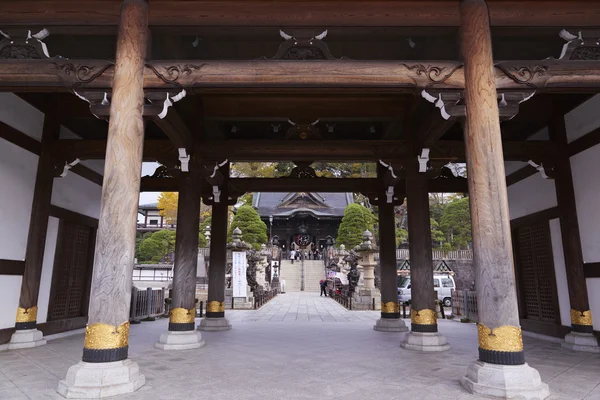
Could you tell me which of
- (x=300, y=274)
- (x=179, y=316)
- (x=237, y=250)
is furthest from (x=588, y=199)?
(x=300, y=274)

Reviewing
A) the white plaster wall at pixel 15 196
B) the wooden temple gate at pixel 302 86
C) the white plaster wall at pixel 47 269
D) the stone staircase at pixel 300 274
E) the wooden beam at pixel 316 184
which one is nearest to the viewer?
the wooden temple gate at pixel 302 86

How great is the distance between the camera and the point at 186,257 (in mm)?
7195

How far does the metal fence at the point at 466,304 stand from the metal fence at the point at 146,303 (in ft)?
33.5

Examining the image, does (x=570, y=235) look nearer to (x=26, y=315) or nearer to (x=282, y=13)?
(x=282, y=13)

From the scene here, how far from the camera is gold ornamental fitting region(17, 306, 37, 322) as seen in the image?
6.93 m

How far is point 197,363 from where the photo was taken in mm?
5590

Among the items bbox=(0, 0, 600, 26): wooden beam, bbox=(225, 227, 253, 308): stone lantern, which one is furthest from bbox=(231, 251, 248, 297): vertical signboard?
bbox=(0, 0, 600, 26): wooden beam

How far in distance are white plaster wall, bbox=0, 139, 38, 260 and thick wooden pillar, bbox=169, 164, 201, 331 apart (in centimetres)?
303

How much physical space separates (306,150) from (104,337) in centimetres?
540

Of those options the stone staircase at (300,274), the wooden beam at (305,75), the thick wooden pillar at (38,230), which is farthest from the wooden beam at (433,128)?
the stone staircase at (300,274)

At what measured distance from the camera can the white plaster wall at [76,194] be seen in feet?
28.2

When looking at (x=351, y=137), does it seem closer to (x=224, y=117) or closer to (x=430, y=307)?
(x=224, y=117)

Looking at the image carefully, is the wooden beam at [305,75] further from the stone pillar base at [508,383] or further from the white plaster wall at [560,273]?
the white plaster wall at [560,273]

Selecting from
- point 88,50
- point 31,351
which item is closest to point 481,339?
point 31,351
